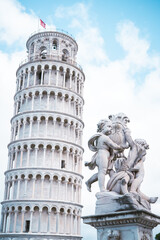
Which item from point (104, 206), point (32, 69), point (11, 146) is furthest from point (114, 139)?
point (32, 69)

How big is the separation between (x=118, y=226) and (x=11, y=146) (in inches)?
1526

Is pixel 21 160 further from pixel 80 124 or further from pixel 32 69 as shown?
pixel 32 69

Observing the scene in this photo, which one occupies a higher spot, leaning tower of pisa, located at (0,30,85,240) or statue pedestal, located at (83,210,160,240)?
leaning tower of pisa, located at (0,30,85,240)

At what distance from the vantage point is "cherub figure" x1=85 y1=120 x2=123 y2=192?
17.7ft

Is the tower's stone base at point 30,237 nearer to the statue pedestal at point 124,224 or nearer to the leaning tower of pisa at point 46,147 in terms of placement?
the leaning tower of pisa at point 46,147

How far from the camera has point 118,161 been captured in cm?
565

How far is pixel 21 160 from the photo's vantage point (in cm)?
4012

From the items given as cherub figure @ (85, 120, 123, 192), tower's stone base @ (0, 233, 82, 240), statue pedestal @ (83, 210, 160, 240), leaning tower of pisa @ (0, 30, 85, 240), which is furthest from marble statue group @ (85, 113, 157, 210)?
leaning tower of pisa @ (0, 30, 85, 240)

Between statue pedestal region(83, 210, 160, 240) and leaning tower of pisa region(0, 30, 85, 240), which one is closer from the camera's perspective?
statue pedestal region(83, 210, 160, 240)

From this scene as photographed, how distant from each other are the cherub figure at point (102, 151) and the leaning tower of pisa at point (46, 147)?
33196 millimetres

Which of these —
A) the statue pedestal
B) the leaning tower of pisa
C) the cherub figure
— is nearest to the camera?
the statue pedestal

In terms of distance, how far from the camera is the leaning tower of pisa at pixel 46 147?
123 feet

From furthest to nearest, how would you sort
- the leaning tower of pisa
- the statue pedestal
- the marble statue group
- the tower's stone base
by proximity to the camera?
1. the leaning tower of pisa
2. the tower's stone base
3. the marble statue group
4. the statue pedestal

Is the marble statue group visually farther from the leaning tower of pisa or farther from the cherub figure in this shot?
the leaning tower of pisa
